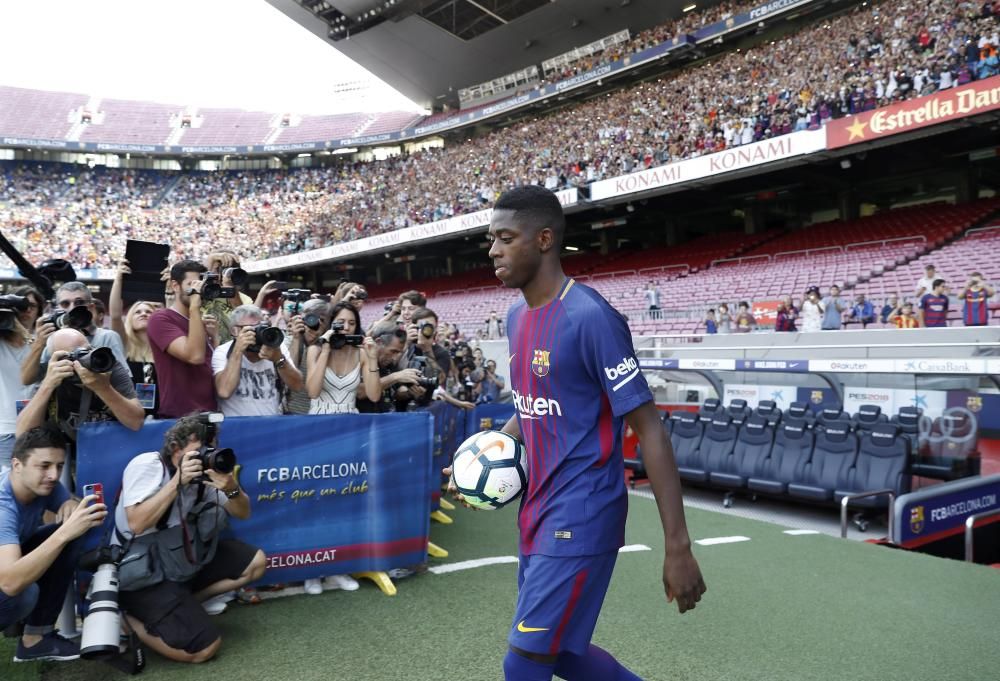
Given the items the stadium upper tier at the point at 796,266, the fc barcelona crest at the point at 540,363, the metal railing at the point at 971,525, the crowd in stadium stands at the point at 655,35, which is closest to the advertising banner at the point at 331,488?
the fc barcelona crest at the point at 540,363

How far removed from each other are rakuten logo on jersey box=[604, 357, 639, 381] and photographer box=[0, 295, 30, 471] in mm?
3532

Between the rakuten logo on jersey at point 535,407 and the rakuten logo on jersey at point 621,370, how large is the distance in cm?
21

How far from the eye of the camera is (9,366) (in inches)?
159

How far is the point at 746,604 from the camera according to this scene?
446cm

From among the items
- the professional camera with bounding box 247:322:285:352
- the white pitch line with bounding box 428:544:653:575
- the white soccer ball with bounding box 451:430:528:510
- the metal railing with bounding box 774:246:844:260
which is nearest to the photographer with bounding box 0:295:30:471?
the professional camera with bounding box 247:322:285:352

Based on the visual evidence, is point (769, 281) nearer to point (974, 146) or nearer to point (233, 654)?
point (974, 146)

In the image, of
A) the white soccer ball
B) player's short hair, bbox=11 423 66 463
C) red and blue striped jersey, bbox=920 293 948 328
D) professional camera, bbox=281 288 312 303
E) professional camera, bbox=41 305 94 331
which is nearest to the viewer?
the white soccer ball

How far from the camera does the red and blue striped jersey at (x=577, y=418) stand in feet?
6.81

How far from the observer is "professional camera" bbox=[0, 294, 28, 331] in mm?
3904

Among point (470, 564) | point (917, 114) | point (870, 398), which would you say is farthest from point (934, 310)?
point (470, 564)

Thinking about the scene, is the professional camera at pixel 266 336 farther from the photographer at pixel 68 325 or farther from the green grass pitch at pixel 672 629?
the green grass pitch at pixel 672 629

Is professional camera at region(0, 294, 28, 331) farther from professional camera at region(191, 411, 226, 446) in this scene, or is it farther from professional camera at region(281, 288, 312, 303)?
professional camera at region(281, 288, 312, 303)

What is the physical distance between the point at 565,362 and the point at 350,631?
251 cm

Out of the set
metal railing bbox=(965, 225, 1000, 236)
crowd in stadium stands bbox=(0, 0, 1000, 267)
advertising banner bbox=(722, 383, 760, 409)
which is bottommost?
advertising banner bbox=(722, 383, 760, 409)
